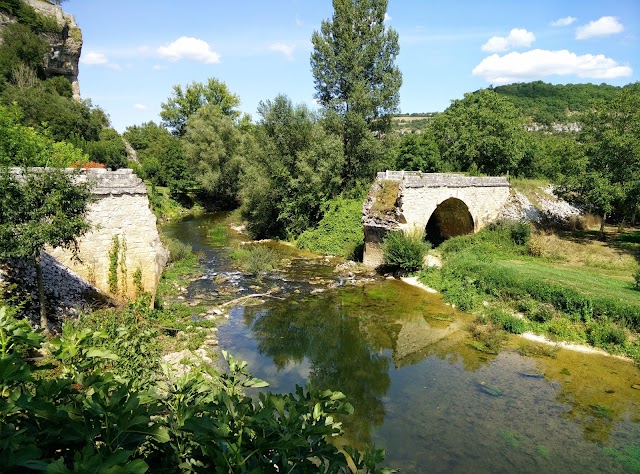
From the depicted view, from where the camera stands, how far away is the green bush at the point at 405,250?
17172 millimetres

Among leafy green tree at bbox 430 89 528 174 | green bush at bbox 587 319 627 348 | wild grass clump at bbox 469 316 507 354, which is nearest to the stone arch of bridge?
leafy green tree at bbox 430 89 528 174

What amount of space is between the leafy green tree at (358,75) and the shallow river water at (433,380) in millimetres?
13041

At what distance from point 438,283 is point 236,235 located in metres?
15.4

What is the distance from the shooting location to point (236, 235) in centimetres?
2722

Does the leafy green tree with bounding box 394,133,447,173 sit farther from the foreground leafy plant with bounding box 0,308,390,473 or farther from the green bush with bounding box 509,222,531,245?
the foreground leafy plant with bounding box 0,308,390,473

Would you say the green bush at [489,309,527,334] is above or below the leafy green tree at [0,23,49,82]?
below

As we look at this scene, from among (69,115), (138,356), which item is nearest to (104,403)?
(138,356)

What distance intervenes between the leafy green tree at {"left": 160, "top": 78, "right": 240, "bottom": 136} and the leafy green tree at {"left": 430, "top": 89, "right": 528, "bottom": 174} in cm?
3168

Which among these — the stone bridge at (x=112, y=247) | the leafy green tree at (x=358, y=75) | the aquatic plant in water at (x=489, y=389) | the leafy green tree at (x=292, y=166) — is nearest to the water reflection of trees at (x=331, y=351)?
the aquatic plant in water at (x=489, y=389)

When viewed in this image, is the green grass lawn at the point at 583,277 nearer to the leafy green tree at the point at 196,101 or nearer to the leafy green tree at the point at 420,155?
the leafy green tree at the point at 420,155

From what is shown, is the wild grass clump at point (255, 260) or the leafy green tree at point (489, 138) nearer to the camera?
the wild grass clump at point (255, 260)

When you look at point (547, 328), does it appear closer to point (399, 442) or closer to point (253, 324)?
point (399, 442)

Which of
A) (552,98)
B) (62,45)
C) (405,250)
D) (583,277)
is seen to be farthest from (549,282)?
(552,98)

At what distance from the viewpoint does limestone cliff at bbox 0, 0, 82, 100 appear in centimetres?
4134
